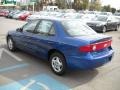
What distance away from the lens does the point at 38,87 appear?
5.13 metres

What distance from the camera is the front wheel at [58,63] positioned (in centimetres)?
578

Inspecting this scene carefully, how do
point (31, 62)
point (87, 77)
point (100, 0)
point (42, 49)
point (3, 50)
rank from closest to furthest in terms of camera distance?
point (87, 77) → point (42, 49) → point (31, 62) → point (3, 50) → point (100, 0)

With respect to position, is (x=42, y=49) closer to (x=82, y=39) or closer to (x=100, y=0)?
(x=82, y=39)

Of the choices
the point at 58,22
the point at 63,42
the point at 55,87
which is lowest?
the point at 55,87

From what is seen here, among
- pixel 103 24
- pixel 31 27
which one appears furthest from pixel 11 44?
pixel 103 24

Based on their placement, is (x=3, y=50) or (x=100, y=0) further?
(x=100, y=0)

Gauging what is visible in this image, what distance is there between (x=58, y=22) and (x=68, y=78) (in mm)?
1654

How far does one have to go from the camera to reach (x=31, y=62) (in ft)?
23.3

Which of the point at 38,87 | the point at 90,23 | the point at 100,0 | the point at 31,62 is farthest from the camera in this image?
the point at 100,0

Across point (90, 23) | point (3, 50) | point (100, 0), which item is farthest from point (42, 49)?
point (100, 0)

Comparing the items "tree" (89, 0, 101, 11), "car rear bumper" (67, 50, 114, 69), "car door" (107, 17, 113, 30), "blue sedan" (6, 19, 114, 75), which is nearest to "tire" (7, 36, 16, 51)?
"blue sedan" (6, 19, 114, 75)

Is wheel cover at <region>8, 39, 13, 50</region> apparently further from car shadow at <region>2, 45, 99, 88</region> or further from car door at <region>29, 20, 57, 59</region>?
car door at <region>29, 20, 57, 59</region>

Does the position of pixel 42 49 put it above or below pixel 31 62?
above

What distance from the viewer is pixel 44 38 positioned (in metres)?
6.34
